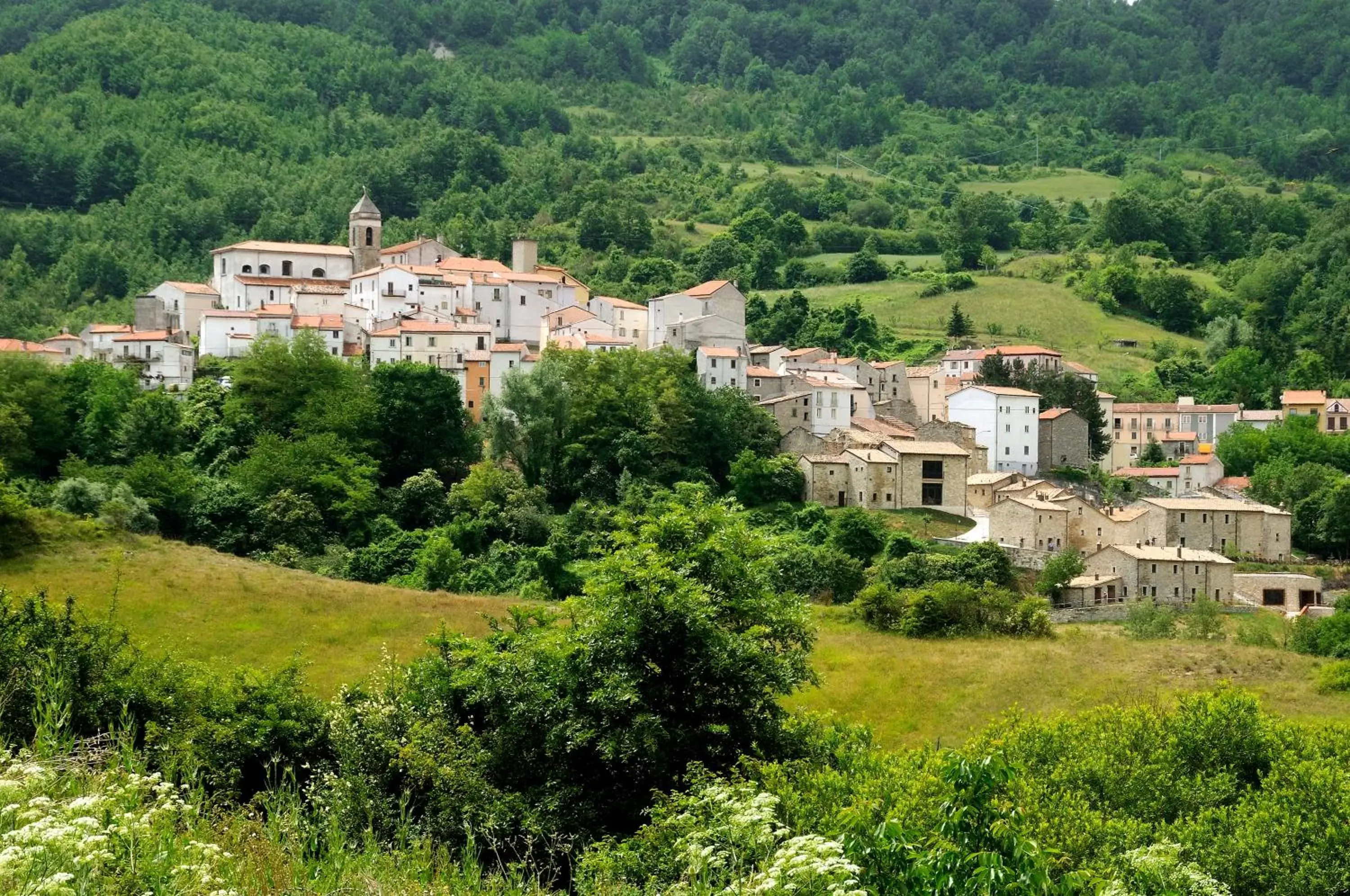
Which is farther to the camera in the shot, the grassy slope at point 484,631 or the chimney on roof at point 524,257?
the chimney on roof at point 524,257

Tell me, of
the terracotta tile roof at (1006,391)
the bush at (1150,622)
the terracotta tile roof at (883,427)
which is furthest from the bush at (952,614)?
the terracotta tile roof at (1006,391)

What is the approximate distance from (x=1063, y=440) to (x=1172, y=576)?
53.5 feet

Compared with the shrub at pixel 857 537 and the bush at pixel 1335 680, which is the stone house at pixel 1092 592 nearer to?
the shrub at pixel 857 537

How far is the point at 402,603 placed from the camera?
39.0m

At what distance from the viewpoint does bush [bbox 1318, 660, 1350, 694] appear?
107ft

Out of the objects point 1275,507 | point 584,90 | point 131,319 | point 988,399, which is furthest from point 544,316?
point 584,90

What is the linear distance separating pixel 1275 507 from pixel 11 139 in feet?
323

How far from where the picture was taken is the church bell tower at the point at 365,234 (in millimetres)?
82000

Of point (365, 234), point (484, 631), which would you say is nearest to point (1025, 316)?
point (365, 234)

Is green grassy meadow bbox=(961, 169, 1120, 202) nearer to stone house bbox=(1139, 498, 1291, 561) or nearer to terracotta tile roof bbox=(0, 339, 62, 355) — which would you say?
stone house bbox=(1139, 498, 1291, 561)

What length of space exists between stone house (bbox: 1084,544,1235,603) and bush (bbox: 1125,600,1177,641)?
2589mm

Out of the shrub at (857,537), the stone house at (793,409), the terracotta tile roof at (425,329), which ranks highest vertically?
the terracotta tile roof at (425,329)

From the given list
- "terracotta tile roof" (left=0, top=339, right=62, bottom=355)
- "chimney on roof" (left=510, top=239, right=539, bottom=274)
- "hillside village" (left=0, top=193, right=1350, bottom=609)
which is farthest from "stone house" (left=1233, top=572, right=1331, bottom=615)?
"terracotta tile roof" (left=0, top=339, right=62, bottom=355)

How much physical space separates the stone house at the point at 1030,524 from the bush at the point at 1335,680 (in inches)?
945
